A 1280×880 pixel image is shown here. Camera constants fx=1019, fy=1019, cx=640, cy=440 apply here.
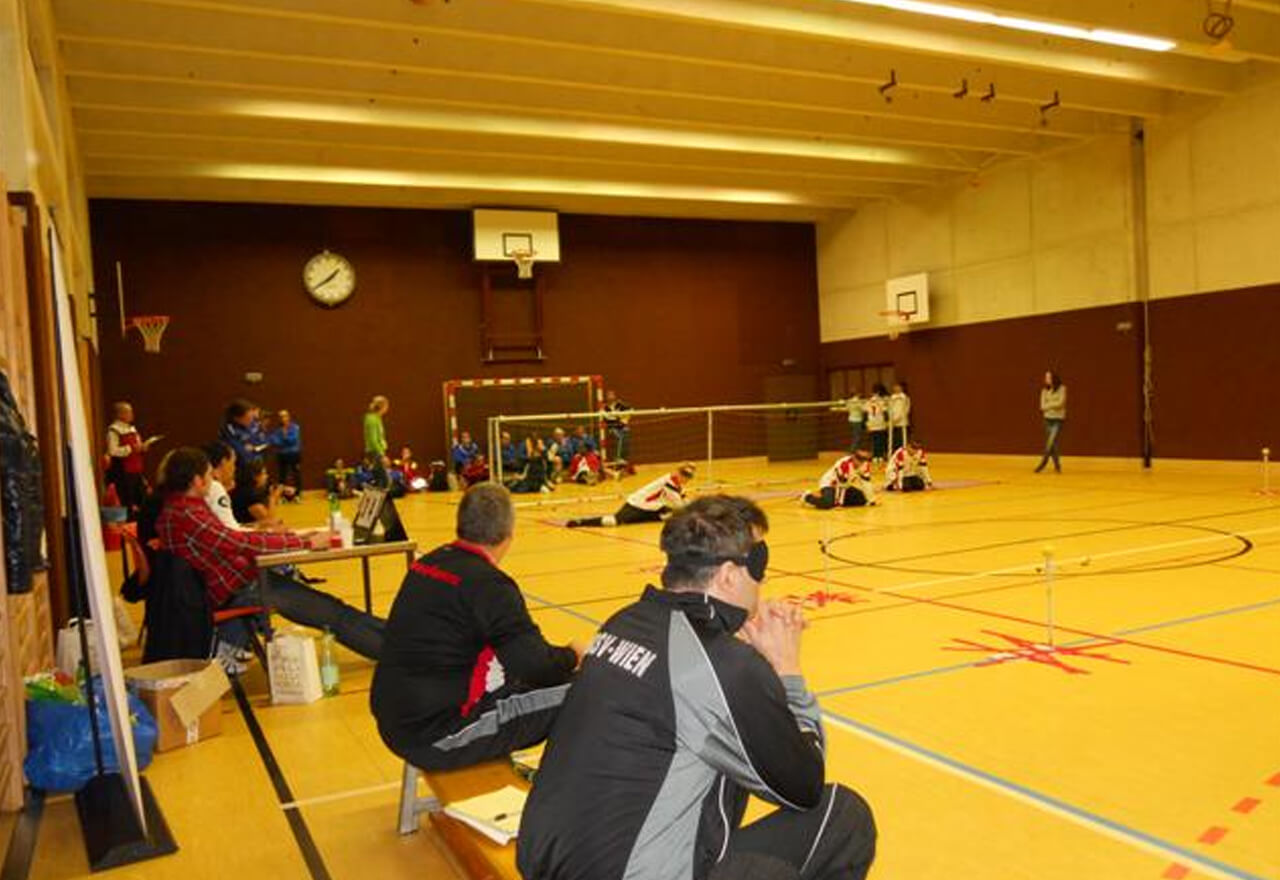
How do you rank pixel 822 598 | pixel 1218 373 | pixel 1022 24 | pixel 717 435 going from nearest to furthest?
pixel 822 598 → pixel 1022 24 → pixel 1218 373 → pixel 717 435

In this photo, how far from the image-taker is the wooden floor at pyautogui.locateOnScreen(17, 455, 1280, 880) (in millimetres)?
3217

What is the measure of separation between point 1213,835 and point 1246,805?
310 mm

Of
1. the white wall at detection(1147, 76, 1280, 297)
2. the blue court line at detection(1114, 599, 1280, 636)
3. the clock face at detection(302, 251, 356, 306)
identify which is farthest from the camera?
the clock face at detection(302, 251, 356, 306)

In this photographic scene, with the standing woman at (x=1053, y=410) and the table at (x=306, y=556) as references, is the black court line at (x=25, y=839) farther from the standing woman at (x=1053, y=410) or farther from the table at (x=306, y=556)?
the standing woman at (x=1053, y=410)

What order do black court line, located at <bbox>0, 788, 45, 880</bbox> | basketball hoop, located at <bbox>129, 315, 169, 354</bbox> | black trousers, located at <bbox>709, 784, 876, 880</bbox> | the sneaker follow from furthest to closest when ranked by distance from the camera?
basketball hoop, located at <bbox>129, 315, 169, 354</bbox>
the sneaker
black court line, located at <bbox>0, 788, 45, 880</bbox>
black trousers, located at <bbox>709, 784, 876, 880</bbox>

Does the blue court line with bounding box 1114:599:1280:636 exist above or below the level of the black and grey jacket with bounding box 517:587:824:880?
below

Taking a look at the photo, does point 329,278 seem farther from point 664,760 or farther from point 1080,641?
point 664,760

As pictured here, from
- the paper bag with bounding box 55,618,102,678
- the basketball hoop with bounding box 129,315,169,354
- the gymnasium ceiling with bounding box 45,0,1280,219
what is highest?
the gymnasium ceiling with bounding box 45,0,1280,219

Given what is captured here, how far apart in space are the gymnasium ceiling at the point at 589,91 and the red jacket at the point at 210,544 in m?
7.14

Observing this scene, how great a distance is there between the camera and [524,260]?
806 inches

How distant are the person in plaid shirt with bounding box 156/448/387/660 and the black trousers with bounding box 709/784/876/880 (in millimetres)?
3251

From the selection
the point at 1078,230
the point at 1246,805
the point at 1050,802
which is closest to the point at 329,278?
the point at 1078,230

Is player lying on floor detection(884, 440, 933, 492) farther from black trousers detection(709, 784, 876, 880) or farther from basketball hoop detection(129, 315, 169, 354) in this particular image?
black trousers detection(709, 784, 876, 880)

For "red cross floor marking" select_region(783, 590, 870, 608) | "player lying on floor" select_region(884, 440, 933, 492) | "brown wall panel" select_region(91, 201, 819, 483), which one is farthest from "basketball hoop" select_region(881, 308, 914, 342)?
"red cross floor marking" select_region(783, 590, 870, 608)
